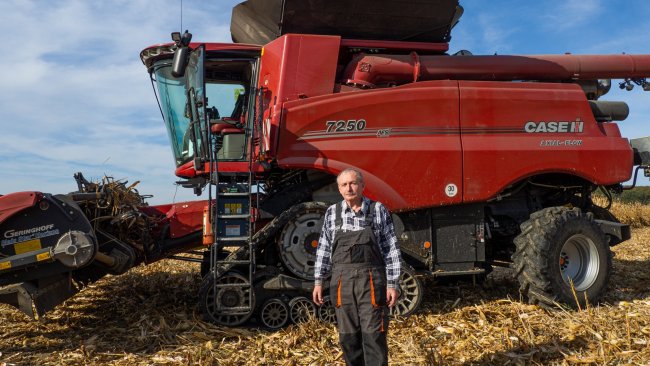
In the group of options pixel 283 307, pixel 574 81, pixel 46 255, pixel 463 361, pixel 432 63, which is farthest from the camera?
pixel 574 81

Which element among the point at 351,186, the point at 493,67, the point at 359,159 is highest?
the point at 493,67

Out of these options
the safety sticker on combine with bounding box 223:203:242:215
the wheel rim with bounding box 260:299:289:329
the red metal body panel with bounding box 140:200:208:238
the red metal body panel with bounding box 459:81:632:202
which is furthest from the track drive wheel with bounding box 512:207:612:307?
the red metal body panel with bounding box 140:200:208:238

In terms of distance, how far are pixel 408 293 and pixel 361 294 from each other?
7.23ft

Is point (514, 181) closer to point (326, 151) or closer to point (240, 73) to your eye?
point (326, 151)

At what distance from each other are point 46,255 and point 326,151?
2.78 m

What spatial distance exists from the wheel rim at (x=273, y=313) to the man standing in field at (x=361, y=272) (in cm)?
169

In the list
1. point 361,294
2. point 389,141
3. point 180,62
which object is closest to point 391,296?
point 361,294

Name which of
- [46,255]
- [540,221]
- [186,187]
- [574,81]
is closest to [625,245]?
[574,81]

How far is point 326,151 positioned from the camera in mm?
5586

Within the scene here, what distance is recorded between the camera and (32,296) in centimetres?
466

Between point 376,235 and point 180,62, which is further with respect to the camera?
point 180,62

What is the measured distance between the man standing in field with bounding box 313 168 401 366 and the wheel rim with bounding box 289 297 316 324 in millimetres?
1667

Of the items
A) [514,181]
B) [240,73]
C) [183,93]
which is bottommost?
[514,181]

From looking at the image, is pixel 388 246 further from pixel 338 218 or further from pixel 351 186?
pixel 351 186
